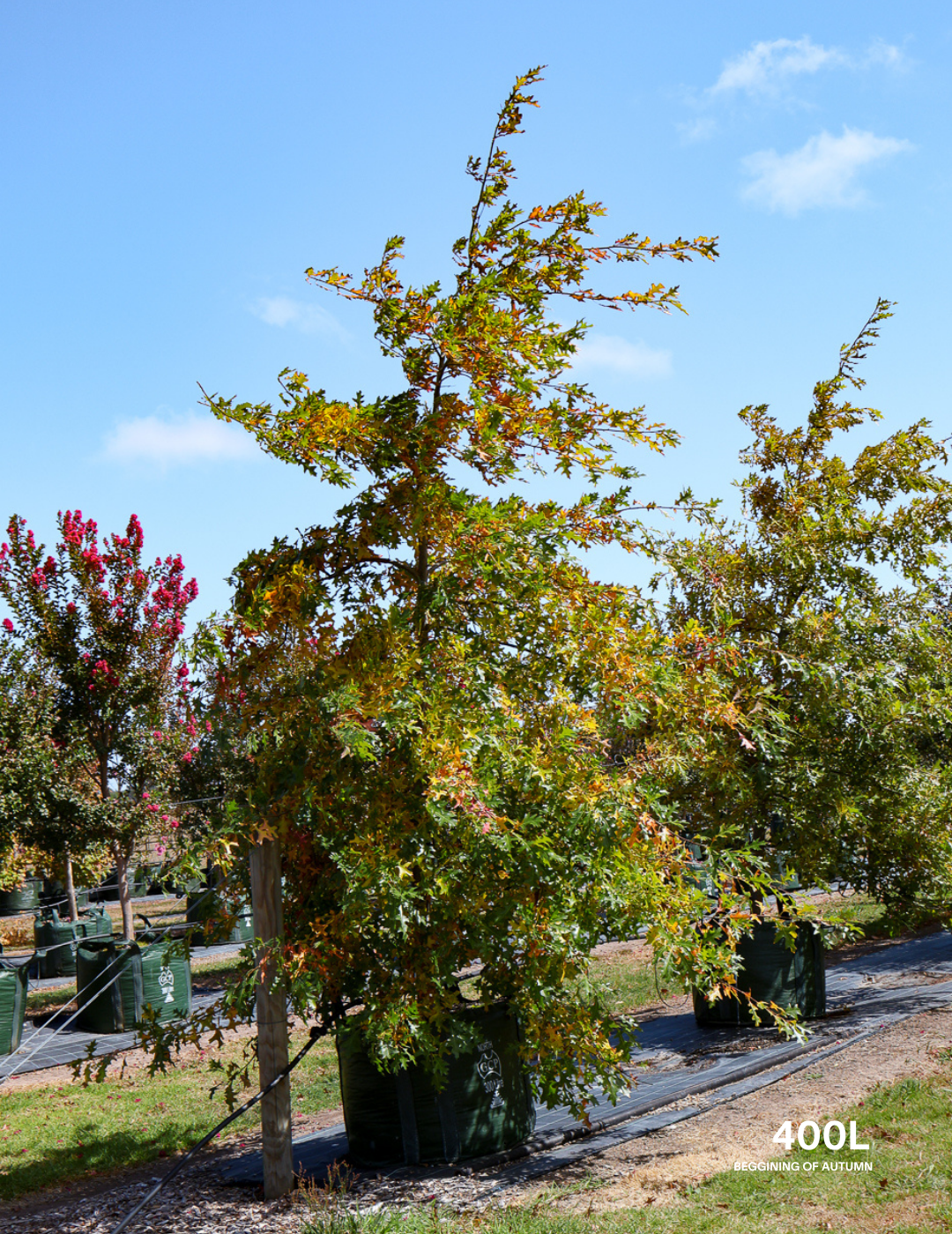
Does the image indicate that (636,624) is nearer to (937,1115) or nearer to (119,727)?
(937,1115)

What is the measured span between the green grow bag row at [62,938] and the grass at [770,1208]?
11.8 m

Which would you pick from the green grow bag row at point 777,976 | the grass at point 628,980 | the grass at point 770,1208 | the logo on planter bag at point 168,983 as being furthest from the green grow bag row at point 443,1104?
the logo on planter bag at point 168,983

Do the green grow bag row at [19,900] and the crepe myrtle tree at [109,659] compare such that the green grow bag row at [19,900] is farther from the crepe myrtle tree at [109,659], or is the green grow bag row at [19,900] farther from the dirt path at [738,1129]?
the dirt path at [738,1129]

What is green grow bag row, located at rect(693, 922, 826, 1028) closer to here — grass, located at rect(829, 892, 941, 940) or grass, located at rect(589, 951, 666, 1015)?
grass, located at rect(829, 892, 941, 940)

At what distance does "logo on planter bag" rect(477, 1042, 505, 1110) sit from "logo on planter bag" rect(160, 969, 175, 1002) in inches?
260

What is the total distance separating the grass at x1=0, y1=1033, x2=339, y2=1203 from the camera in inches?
253

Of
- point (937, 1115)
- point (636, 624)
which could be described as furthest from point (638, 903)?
point (937, 1115)

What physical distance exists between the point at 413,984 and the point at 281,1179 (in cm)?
127

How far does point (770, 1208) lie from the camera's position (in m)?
4.42

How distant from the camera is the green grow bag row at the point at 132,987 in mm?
10789

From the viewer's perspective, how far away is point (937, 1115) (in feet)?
17.4

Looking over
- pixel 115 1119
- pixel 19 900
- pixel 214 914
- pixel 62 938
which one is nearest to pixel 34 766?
pixel 115 1119

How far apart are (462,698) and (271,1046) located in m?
2.03

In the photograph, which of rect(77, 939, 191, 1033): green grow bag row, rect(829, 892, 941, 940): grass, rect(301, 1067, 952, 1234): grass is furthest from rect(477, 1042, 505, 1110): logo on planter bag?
rect(77, 939, 191, 1033): green grow bag row
